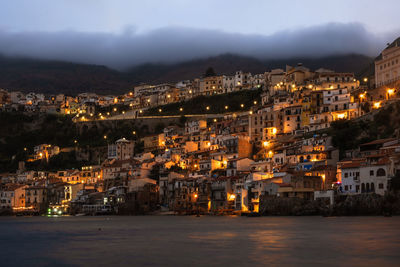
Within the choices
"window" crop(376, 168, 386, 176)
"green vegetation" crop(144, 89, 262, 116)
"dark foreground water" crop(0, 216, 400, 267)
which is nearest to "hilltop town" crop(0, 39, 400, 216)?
"window" crop(376, 168, 386, 176)

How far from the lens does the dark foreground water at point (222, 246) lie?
30.1 meters

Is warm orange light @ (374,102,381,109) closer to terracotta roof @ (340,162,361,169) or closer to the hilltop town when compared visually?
the hilltop town

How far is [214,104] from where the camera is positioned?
397ft

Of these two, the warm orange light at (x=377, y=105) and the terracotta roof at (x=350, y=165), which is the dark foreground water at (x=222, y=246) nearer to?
the terracotta roof at (x=350, y=165)

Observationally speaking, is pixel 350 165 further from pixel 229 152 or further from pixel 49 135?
pixel 49 135

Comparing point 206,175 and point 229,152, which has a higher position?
point 229,152

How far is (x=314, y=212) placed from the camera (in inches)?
2442

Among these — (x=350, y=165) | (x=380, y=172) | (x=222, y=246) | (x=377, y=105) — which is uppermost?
(x=377, y=105)

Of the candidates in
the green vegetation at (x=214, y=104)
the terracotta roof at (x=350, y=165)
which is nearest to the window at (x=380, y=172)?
the terracotta roof at (x=350, y=165)

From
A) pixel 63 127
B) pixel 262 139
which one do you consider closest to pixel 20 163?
pixel 63 127

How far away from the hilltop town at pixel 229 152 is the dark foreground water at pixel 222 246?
13974mm

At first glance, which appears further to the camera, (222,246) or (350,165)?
(350,165)

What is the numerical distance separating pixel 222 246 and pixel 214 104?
3381 inches

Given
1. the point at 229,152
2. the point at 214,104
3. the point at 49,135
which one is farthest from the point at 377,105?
the point at 49,135
